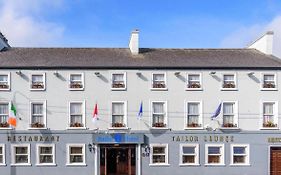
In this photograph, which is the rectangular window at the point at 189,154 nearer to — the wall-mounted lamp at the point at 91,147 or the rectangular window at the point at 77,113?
the wall-mounted lamp at the point at 91,147

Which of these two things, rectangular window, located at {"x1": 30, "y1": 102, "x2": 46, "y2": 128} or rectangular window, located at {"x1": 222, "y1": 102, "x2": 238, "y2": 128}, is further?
rectangular window, located at {"x1": 222, "y1": 102, "x2": 238, "y2": 128}

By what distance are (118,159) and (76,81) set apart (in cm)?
638

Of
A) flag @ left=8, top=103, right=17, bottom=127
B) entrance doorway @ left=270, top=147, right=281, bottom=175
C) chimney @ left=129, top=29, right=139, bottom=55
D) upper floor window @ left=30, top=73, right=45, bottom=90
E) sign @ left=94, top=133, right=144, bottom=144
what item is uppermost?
chimney @ left=129, top=29, right=139, bottom=55

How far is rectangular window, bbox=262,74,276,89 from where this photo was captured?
2498 cm

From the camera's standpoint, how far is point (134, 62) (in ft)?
82.6

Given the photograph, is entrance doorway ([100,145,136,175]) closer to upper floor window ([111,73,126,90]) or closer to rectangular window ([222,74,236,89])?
upper floor window ([111,73,126,90])

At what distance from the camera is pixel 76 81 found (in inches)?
968

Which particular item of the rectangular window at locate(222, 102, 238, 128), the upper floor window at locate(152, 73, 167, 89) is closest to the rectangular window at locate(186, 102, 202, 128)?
the rectangular window at locate(222, 102, 238, 128)

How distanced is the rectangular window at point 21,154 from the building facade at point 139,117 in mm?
67

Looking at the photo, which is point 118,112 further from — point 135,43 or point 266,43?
point 266,43

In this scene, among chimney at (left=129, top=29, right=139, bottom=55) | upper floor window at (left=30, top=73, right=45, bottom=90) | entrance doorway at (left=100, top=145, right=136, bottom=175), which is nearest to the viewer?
upper floor window at (left=30, top=73, right=45, bottom=90)

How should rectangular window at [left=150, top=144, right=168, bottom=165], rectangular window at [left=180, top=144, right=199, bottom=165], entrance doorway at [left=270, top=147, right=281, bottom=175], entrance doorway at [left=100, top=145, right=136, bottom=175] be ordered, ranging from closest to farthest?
1. entrance doorway at [left=100, top=145, right=136, bottom=175]
2. rectangular window at [left=150, top=144, right=168, bottom=165]
3. rectangular window at [left=180, top=144, right=199, bottom=165]
4. entrance doorway at [left=270, top=147, right=281, bottom=175]

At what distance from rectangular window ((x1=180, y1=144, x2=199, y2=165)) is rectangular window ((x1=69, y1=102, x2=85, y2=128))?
7.48 m

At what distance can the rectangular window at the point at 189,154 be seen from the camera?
2467 cm
